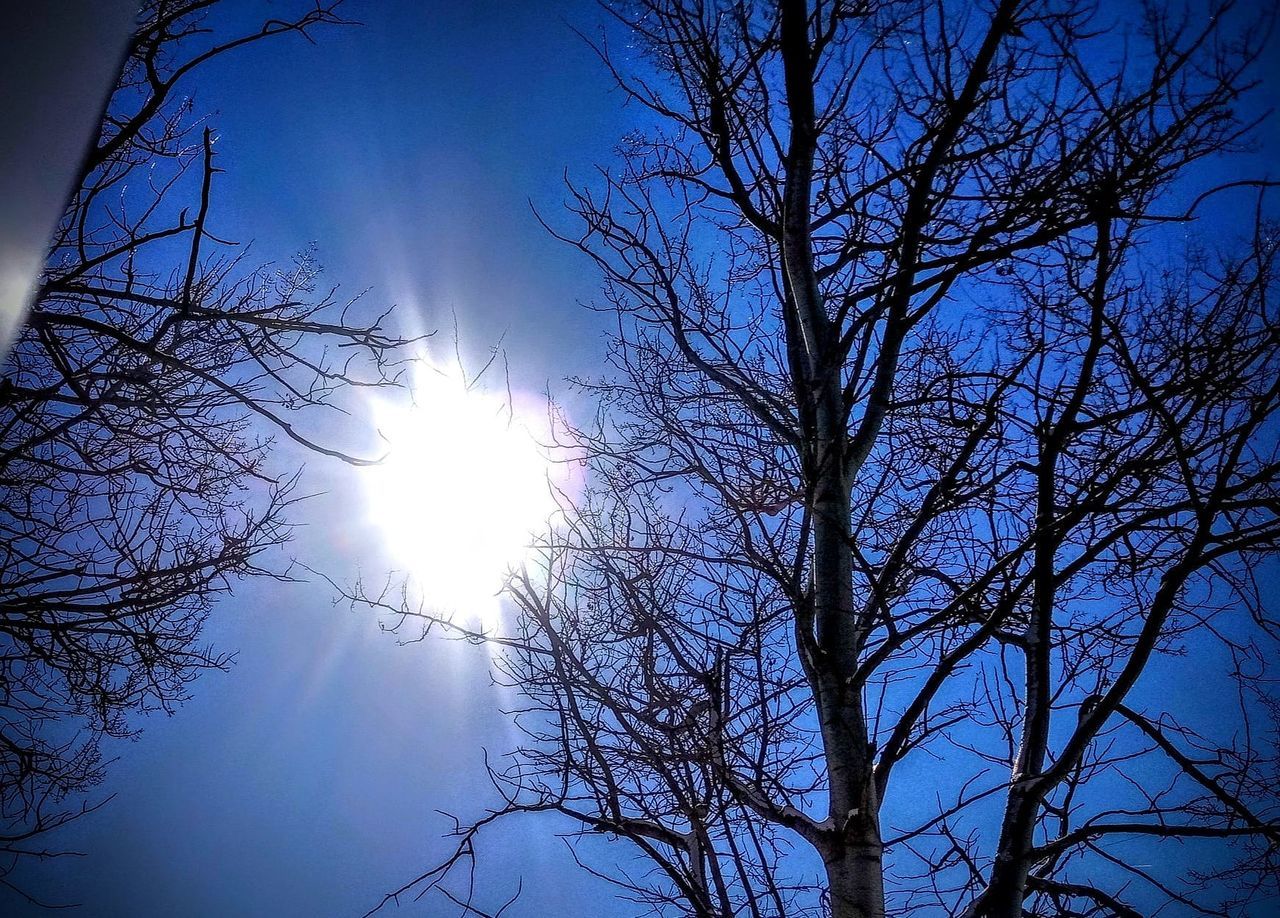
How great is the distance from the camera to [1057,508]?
2.63 meters

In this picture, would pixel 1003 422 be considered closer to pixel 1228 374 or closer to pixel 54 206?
pixel 1228 374

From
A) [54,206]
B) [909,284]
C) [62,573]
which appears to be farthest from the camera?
[62,573]

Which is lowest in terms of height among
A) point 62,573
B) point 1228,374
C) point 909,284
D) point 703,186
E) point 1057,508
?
point 62,573

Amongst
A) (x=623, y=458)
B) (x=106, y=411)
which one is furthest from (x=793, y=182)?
(x=106, y=411)

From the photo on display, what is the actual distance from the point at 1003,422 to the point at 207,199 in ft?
11.7

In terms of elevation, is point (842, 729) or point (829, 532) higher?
point (829, 532)

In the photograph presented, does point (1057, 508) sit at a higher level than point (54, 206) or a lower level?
higher

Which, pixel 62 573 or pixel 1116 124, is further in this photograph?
pixel 62 573

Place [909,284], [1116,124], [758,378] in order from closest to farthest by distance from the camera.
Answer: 1. [1116,124]
2. [909,284]
3. [758,378]

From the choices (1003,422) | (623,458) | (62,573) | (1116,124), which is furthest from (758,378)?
(62,573)

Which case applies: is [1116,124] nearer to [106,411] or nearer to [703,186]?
[703,186]

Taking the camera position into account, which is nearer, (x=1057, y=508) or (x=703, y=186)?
(x=1057, y=508)

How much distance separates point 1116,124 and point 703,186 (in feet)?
5.13

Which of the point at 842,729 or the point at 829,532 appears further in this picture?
the point at 829,532
